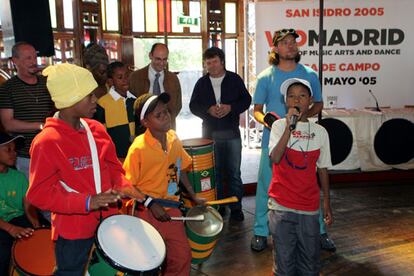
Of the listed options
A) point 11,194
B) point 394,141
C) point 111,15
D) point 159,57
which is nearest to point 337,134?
point 394,141

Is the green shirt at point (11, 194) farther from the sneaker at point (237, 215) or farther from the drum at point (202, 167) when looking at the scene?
the sneaker at point (237, 215)

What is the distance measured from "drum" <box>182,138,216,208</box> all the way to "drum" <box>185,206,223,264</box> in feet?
3.79

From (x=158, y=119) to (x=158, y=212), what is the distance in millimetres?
578

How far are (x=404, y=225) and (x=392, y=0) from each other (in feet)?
12.9

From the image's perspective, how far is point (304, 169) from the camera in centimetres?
306

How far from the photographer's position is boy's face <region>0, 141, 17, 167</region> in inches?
136

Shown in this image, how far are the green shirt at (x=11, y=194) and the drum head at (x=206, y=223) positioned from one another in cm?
123

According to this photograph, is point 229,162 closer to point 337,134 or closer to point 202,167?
point 202,167

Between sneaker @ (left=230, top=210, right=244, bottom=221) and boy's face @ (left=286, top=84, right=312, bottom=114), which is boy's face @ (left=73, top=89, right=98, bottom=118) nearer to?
boy's face @ (left=286, top=84, right=312, bottom=114)

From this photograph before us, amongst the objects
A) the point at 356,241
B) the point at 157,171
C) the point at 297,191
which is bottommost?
the point at 356,241

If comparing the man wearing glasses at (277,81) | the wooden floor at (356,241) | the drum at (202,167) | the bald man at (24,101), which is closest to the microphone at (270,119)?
the man wearing glasses at (277,81)

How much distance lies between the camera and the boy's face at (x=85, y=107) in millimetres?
2412

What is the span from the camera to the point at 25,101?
3975mm

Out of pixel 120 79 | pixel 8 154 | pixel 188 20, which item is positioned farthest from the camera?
pixel 188 20
